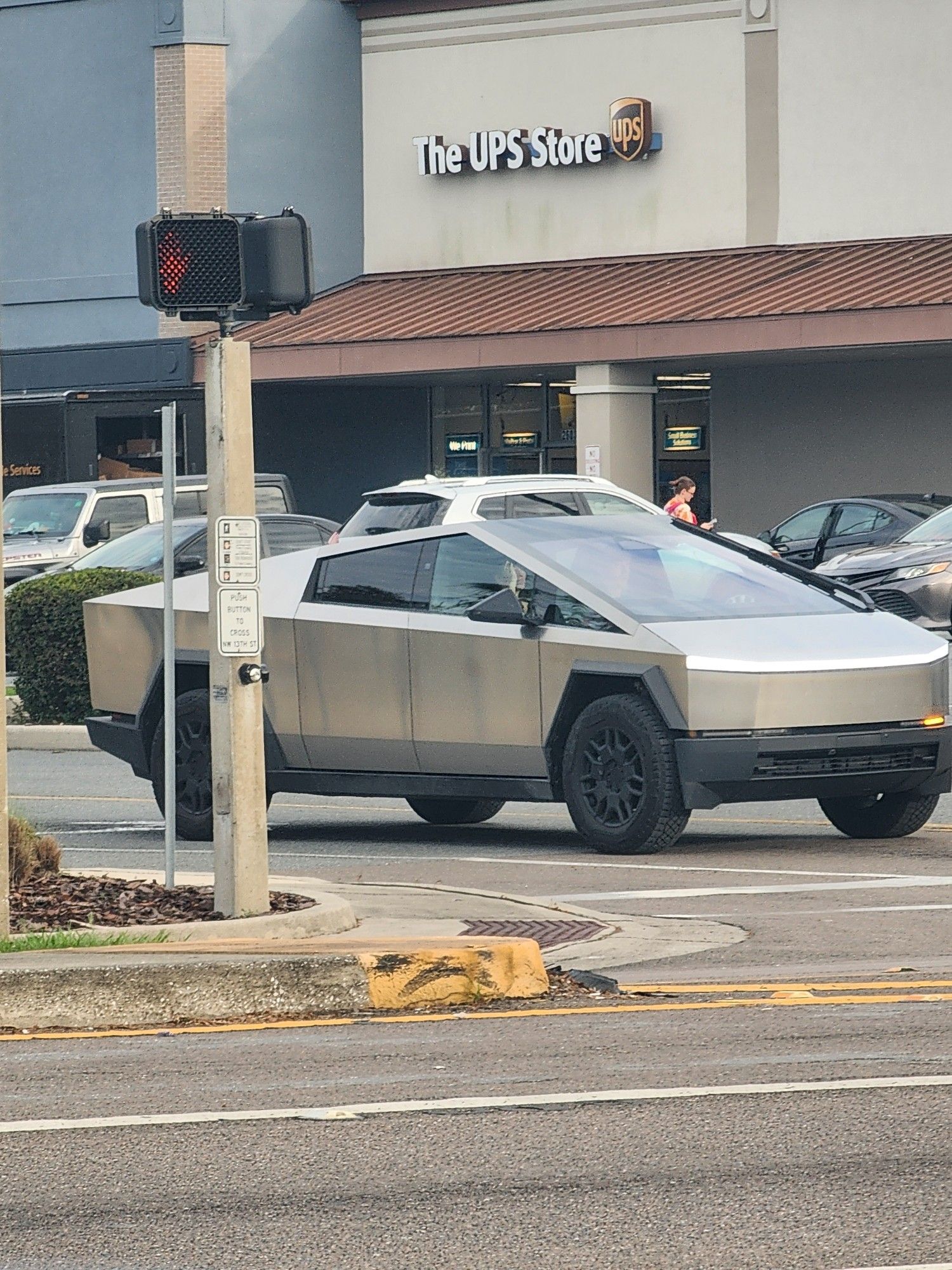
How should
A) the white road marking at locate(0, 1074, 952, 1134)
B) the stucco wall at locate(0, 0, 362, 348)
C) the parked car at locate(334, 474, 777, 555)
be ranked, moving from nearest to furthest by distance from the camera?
the white road marking at locate(0, 1074, 952, 1134) < the parked car at locate(334, 474, 777, 555) < the stucco wall at locate(0, 0, 362, 348)

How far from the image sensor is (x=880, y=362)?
35.5 meters

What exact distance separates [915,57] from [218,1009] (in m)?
28.7

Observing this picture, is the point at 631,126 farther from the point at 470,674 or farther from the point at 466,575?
the point at 470,674

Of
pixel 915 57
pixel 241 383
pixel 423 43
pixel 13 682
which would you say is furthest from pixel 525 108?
pixel 241 383

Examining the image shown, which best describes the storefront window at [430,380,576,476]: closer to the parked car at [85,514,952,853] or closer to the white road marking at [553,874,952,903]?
the parked car at [85,514,952,853]

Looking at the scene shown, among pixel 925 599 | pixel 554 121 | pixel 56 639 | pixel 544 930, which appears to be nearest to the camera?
pixel 544 930

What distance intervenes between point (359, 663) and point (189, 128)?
26.8 metres

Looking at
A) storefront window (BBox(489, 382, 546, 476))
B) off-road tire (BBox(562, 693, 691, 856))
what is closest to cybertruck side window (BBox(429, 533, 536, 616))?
off-road tire (BBox(562, 693, 691, 856))

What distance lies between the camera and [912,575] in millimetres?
25516

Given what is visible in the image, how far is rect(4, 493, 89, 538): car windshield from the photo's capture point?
90.9 feet

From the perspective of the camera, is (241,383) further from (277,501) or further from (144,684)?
(277,501)

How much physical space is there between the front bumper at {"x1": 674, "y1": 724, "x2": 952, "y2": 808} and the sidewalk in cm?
223

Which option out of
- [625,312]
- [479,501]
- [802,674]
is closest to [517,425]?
[625,312]

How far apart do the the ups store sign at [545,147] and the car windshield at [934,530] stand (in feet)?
36.6
